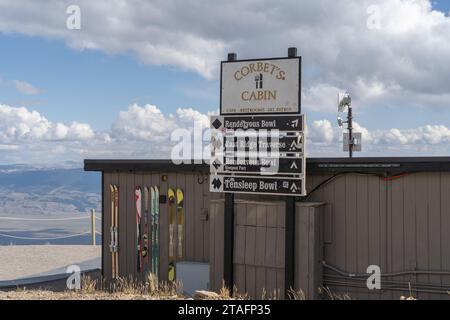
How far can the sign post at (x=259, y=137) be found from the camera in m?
10.0

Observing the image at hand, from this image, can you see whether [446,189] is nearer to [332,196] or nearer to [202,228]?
[332,196]

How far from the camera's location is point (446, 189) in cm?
956

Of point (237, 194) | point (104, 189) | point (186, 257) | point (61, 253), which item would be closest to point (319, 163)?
point (237, 194)

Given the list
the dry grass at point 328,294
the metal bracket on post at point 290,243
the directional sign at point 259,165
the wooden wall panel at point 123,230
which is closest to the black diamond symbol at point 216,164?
the directional sign at point 259,165

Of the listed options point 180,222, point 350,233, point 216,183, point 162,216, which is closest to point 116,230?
point 162,216

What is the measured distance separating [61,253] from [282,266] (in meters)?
11.6

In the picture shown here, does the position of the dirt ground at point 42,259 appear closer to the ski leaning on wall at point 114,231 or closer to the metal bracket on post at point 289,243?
the ski leaning on wall at point 114,231

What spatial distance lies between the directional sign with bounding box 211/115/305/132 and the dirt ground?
26.3 feet

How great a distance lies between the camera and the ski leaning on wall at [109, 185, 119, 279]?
1270cm

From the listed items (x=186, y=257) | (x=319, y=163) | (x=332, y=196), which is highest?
(x=319, y=163)

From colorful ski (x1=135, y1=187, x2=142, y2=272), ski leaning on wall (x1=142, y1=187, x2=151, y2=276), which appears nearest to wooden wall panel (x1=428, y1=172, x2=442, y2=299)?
ski leaning on wall (x1=142, y1=187, x2=151, y2=276)

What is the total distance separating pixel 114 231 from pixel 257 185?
14.4 ft

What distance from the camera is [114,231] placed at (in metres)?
12.8
